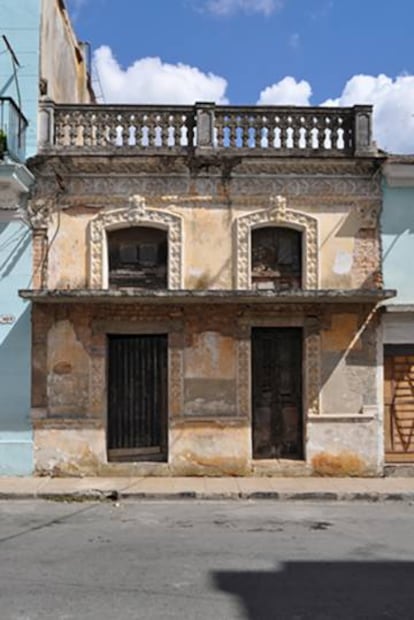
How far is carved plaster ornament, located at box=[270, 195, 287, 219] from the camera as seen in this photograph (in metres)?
13.7

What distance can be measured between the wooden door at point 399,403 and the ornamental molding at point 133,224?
4.14m

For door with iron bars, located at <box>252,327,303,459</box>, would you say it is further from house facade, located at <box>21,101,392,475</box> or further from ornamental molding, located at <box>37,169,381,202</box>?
ornamental molding, located at <box>37,169,381,202</box>

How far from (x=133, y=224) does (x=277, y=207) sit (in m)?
2.61

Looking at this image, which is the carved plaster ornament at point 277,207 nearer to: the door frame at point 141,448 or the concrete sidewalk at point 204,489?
the door frame at point 141,448

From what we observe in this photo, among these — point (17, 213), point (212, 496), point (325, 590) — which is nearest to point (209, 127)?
point (17, 213)

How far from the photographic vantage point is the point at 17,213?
44.6 feet

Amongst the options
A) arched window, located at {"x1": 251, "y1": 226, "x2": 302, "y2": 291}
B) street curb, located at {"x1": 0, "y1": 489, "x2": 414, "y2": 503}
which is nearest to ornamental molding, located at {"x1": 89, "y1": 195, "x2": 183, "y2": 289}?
arched window, located at {"x1": 251, "y1": 226, "x2": 302, "y2": 291}

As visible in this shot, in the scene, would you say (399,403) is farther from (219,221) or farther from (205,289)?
(219,221)

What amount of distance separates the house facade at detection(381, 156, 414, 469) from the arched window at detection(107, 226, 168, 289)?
4063mm

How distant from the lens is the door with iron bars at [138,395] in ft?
45.1

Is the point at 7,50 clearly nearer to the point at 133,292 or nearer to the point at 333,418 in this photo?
the point at 133,292

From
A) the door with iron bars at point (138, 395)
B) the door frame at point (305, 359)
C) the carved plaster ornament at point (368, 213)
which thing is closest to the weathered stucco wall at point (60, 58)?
the door with iron bars at point (138, 395)

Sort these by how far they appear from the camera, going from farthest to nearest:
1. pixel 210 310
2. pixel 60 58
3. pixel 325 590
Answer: pixel 60 58, pixel 210 310, pixel 325 590

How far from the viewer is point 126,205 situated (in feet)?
44.9
